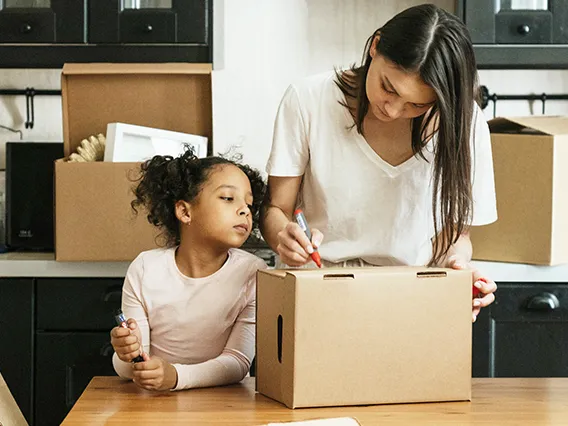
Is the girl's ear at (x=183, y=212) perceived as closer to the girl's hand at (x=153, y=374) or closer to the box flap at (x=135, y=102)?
the girl's hand at (x=153, y=374)

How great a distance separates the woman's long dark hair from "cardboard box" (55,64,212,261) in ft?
3.13

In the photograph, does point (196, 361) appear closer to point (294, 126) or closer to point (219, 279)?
point (219, 279)

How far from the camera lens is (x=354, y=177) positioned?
1769 mm

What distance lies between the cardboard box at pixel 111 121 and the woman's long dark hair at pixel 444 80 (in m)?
0.95

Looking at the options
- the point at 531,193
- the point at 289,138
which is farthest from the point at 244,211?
the point at 531,193

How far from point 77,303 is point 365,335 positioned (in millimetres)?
1394

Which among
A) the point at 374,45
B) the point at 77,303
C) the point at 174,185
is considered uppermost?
the point at 374,45

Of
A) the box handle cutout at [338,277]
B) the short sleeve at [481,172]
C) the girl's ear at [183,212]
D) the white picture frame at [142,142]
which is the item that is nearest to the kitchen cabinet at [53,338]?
the white picture frame at [142,142]

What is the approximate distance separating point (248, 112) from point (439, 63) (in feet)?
5.07

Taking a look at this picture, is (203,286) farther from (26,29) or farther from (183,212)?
(26,29)

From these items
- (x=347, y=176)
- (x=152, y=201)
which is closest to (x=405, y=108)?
(x=347, y=176)

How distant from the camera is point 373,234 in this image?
1.78 metres

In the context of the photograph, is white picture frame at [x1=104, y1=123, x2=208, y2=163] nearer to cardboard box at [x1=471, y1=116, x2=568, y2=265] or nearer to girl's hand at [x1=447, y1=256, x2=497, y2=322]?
cardboard box at [x1=471, y1=116, x2=568, y2=265]

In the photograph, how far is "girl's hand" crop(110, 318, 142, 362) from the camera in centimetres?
143
